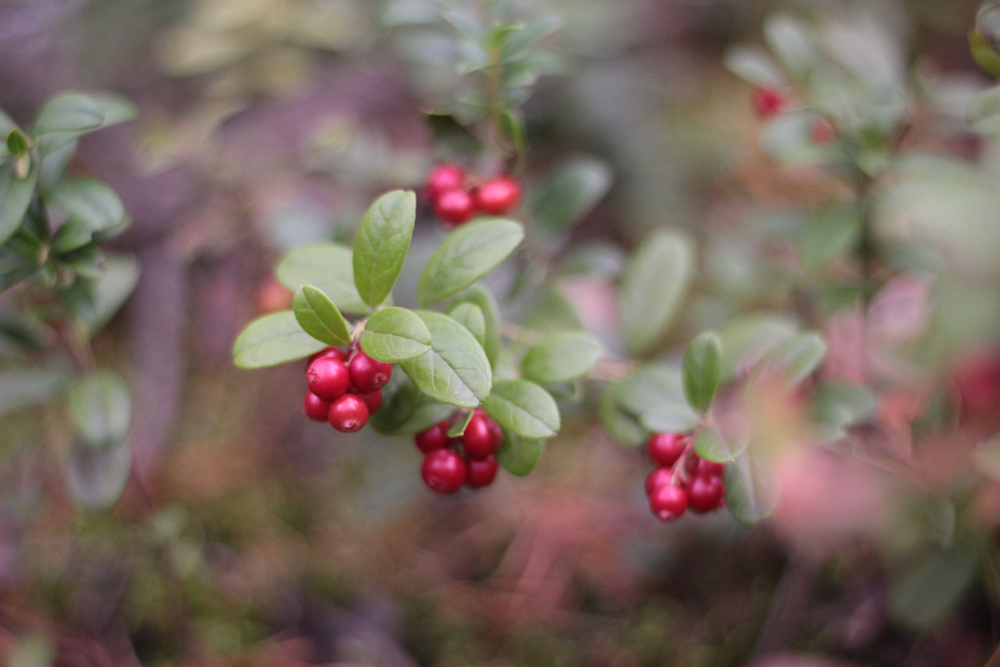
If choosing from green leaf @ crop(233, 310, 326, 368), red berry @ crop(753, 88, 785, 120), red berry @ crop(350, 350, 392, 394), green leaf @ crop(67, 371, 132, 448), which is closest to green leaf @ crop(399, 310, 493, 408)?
red berry @ crop(350, 350, 392, 394)

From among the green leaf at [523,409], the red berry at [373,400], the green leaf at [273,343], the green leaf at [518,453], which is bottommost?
the green leaf at [518,453]

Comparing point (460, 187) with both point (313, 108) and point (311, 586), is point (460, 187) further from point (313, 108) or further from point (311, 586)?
point (313, 108)

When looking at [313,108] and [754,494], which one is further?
[313,108]

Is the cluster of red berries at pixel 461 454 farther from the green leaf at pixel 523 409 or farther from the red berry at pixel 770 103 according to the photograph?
the red berry at pixel 770 103

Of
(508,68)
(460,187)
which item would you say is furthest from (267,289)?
(508,68)

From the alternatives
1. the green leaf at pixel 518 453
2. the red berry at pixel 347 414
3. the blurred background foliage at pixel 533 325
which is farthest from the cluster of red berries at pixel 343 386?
the blurred background foliage at pixel 533 325

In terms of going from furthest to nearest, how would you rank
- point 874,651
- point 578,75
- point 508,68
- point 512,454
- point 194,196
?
point 578,75, point 194,196, point 874,651, point 508,68, point 512,454

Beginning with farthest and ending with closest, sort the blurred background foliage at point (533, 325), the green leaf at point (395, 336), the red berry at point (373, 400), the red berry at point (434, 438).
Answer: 1. the blurred background foliage at point (533, 325)
2. the red berry at point (434, 438)
3. the red berry at point (373, 400)
4. the green leaf at point (395, 336)
